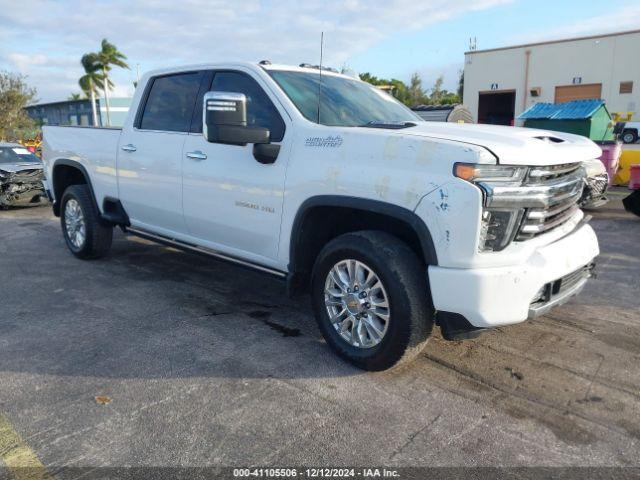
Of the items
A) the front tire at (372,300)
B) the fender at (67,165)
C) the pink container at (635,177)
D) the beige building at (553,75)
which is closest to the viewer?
the front tire at (372,300)

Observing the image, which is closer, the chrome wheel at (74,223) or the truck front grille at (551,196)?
the truck front grille at (551,196)

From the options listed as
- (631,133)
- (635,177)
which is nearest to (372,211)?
(635,177)

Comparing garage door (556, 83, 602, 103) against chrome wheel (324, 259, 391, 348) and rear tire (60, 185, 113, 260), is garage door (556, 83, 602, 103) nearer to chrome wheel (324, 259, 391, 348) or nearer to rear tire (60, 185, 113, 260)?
rear tire (60, 185, 113, 260)

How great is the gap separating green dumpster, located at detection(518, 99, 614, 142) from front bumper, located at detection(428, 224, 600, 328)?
36.8ft

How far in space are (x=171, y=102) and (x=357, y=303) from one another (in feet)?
8.91

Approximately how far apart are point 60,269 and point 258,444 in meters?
4.26

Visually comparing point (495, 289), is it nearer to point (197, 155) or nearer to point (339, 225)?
point (339, 225)

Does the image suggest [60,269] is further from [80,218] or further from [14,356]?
[14,356]

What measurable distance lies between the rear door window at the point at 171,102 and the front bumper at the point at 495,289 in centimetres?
272

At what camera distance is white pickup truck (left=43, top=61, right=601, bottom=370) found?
9.48ft

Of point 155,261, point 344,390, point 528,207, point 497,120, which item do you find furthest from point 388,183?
point 497,120

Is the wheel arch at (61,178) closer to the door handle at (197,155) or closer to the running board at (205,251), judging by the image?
the running board at (205,251)

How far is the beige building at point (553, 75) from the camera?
3011 centimetres

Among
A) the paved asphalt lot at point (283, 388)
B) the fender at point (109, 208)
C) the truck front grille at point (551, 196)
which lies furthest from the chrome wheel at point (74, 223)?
the truck front grille at point (551, 196)
